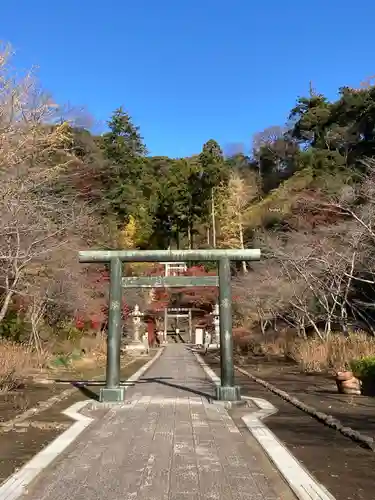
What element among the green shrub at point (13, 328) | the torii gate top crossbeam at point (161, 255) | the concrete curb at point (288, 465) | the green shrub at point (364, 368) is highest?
the torii gate top crossbeam at point (161, 255)

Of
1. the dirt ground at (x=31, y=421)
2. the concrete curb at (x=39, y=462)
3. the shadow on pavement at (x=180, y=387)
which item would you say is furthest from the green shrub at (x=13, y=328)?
the concrete curb at (x=39, y=462)

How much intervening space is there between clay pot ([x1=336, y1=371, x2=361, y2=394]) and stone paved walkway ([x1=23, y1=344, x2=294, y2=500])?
4208mm

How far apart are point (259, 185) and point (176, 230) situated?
31.7ft

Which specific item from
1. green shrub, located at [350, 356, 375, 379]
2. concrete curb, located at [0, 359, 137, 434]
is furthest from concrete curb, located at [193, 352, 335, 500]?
green shrub, located at [350, 356, 375, 379]

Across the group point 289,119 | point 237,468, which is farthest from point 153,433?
point 289,119

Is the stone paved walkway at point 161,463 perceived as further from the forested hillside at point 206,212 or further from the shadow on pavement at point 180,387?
the forested hillside at point 206,212

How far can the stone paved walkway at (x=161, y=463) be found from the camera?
388 centimetres

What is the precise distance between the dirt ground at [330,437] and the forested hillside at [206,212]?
150 inches

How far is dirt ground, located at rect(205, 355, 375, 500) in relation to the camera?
432 cm

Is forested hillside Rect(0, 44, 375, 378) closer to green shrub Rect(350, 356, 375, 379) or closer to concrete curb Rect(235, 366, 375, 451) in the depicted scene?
green shrub Rect(350, 356, 375, 379)

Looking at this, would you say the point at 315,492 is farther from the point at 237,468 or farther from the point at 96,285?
the point at 96,285

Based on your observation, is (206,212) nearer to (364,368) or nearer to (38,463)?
(364,368)

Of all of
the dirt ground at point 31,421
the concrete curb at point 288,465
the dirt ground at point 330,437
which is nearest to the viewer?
the concrete curb at point 288,465

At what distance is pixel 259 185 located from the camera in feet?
168
